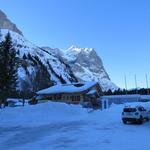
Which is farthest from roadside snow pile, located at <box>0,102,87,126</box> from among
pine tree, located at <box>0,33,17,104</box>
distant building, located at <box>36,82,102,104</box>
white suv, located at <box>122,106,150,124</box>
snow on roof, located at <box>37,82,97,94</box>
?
snow on roof, located at <box>37,82,97,94</box>

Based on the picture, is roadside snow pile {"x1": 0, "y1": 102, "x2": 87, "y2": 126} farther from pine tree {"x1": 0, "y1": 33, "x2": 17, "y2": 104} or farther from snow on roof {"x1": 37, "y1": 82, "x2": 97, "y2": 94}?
snow on roof {"x1": 37, "y1": 82, "x2": 97, "y2": 94}

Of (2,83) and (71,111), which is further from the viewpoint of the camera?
(2,83)

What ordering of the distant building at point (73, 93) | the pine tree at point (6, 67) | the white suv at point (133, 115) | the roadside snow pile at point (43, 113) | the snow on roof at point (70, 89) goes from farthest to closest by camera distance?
the snow on roof at point (70, 89), the distant building at point (73, 93), the pine tree at point (6, 67), the roadside snow pile at point (43, 113), the white suv at point (133, 115)

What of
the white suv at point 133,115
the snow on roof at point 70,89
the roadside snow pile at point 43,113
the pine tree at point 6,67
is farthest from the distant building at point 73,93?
the white suv at point 133,115

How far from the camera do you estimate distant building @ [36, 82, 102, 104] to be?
67.8m

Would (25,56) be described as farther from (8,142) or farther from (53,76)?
(8,142)

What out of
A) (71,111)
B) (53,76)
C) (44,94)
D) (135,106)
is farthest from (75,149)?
(53,76)

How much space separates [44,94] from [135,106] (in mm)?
44125

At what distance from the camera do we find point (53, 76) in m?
192

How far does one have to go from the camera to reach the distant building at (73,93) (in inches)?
2670

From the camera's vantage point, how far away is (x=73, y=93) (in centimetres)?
6869

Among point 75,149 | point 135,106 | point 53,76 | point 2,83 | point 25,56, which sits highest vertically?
point 25,56

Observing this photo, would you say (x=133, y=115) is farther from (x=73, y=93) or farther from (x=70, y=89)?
(x=70, y=89)

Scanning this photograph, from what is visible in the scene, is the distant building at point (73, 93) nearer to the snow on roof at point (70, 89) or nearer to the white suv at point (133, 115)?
the snow on roof at point (70, 89)
